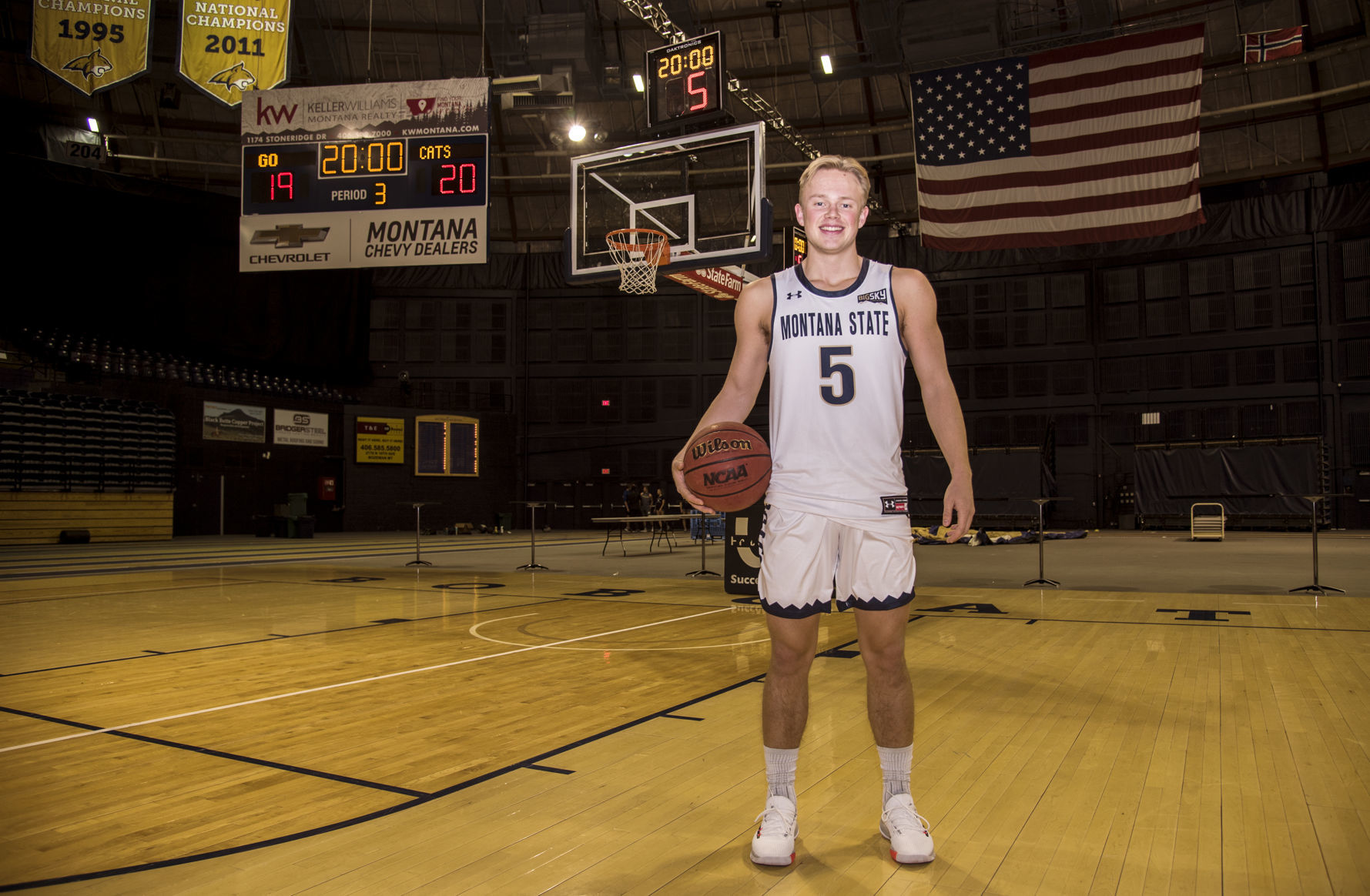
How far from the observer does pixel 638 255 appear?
40.0 feet

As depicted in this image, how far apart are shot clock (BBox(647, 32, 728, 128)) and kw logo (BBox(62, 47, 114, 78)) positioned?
7.19m

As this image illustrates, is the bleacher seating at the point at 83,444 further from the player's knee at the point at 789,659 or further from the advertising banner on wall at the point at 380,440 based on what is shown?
the player's knee at the point at 789,659

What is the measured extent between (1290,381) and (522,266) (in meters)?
22.0

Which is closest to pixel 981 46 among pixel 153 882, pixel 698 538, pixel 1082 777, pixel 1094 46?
pixel 1094 46

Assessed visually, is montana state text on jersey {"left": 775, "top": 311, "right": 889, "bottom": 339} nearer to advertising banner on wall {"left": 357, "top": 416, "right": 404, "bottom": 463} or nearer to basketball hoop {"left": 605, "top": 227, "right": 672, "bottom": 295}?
basketball hoop {"left": 605, "top": 227, "right": 672, "bottom": 295}

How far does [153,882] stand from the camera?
214cm

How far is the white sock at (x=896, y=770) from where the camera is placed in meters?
2.37

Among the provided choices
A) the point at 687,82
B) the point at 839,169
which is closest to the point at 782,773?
the point at 839,169

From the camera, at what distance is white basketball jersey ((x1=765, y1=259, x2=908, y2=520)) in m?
2.34

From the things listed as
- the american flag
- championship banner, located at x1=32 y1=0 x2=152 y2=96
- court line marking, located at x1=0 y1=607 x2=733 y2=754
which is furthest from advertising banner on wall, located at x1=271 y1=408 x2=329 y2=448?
court line marking, located at x1=0 y1=607 x2=733 y2=754

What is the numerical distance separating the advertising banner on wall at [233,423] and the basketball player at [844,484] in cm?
2210

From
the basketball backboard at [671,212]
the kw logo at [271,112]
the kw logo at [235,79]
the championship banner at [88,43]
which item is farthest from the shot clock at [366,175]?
the championship banner at [88,43]

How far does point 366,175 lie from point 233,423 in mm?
12133

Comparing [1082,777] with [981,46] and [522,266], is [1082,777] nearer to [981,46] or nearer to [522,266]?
[981,46]
